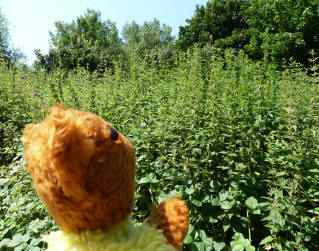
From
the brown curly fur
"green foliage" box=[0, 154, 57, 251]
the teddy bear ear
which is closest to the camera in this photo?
the brown curly fur

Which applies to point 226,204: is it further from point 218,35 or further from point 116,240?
point 218,35

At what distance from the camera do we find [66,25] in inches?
1407

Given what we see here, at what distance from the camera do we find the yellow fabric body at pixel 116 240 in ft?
3.19

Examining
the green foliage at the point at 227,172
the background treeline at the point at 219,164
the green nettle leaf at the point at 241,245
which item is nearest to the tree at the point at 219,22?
the background treeline at the point at 219,164

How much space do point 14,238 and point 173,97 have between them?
2.42m

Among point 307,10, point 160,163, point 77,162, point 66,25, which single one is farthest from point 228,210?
point 66,25

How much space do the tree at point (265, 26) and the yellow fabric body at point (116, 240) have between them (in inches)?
476

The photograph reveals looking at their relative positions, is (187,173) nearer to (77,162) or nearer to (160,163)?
(160,163)

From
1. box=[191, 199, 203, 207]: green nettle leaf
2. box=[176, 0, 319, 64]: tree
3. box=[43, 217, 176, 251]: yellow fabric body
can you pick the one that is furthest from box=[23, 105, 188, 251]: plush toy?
box=[176, 0, 319, 64]: tree

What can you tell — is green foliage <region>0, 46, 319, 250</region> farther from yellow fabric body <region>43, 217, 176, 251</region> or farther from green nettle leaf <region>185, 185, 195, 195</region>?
yellow fabric body <region>43, 217, 176, 251</region>

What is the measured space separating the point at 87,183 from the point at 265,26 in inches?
880

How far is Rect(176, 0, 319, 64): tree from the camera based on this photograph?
1638 centimetres

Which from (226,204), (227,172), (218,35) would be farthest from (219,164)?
(218,35)

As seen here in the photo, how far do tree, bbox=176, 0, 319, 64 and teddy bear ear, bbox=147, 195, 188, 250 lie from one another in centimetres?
1191
